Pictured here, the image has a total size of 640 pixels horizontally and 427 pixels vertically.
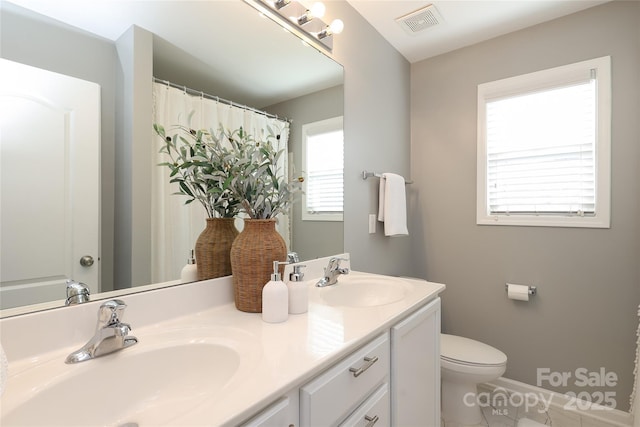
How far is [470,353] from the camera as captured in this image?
168cm

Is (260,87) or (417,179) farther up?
(260,87)

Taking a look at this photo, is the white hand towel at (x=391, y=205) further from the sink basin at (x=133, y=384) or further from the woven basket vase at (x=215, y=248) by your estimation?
the sink basin at (x=133, y=384)

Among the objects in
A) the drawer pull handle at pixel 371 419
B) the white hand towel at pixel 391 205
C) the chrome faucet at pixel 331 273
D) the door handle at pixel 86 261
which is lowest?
the drawer pull handle at pixel 371 419

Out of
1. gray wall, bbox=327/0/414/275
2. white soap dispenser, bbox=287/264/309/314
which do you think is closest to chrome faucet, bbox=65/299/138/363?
white soap dispenser, bbox=287/264/309/314

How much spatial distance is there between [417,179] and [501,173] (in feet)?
1.86

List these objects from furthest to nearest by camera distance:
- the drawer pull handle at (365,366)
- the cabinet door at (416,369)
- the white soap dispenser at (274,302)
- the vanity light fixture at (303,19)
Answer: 1. the vanity light fixture at (303,19)
2. the cabinet door at (416,369)
3. the white soap dispenser at (274,302)
4. the drawer pull handle at (365,366)

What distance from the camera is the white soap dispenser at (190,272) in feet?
3.21

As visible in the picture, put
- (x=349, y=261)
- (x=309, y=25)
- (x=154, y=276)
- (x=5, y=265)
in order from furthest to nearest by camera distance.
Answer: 1. (x=349, y=261)
2. (x=309, y=25)
3. (x=154, y=276)
4. (x=5, y=265)

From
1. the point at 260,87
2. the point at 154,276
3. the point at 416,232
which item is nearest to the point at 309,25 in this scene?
the point at 260,87

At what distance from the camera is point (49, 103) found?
72 cm

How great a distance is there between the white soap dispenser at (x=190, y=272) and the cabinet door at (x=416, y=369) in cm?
68

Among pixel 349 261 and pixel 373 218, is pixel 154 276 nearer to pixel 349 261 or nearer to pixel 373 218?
pixel 349 261

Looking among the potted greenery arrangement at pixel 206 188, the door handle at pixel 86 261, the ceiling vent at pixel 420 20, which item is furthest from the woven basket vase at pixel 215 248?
the ceiling vent at pixel 420 20

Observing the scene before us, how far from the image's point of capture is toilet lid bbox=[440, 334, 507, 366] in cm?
159
